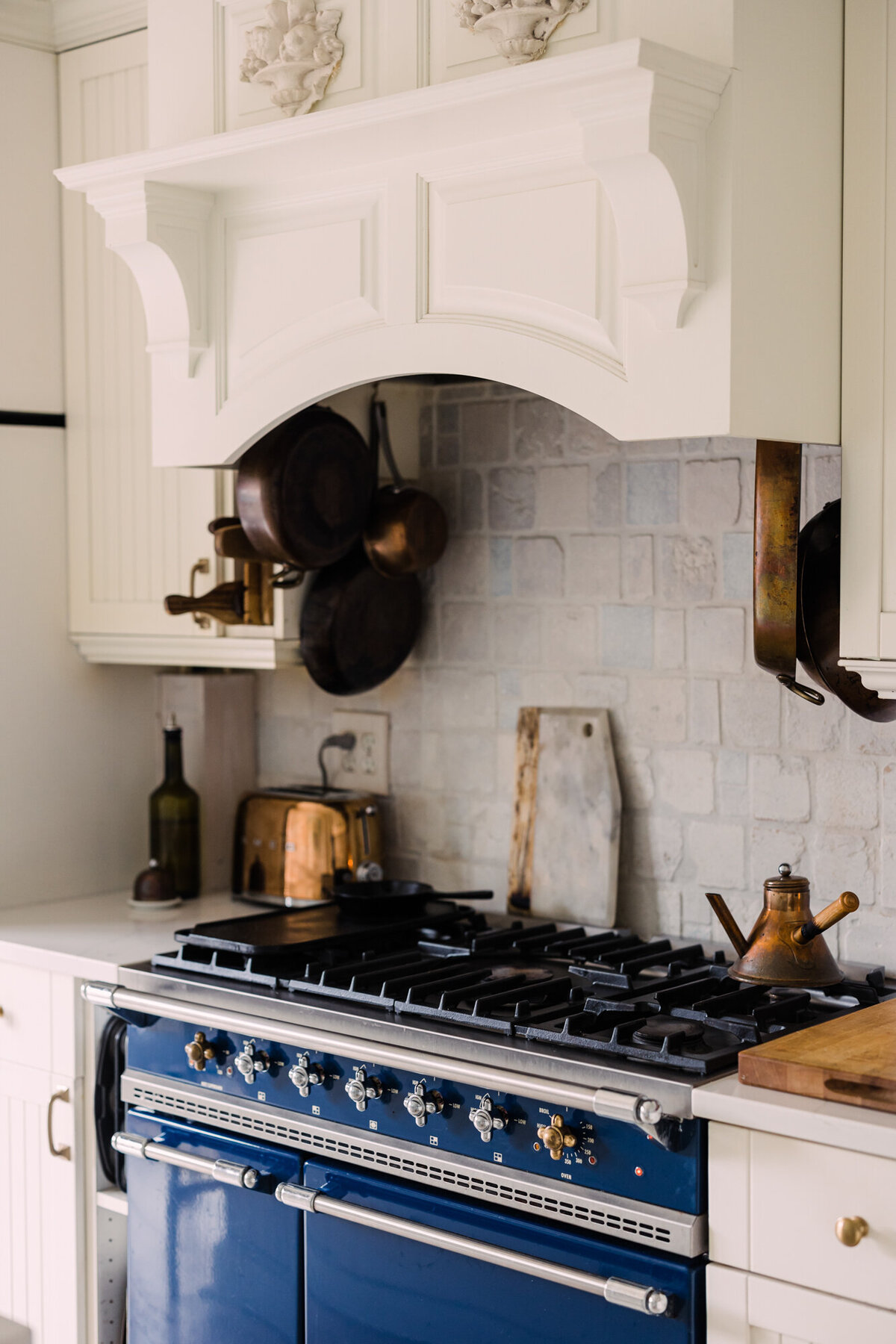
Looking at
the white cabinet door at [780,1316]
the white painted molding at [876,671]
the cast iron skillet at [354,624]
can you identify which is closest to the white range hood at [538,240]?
the white painted molding at [876,671]

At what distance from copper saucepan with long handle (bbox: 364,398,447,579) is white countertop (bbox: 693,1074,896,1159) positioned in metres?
1.31

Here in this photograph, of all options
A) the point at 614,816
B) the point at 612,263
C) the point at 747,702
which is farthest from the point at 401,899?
the point at 612,263

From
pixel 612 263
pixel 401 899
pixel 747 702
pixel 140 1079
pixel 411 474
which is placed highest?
pixel 612 263

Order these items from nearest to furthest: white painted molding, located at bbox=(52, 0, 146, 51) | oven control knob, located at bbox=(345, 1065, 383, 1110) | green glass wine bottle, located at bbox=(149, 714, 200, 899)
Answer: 1. oven control knob, located at bbox=(345, 1065, 383, 1110)
2. white painted molding, located at bbox=(52, 0, 146, 51)
3. green glass wine bottle, located at bbox=(149, 714, 200, 899)

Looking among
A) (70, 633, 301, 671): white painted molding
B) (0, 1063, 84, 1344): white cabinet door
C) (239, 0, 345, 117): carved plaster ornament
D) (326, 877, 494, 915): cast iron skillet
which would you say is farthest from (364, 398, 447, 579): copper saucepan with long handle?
(0, 1063, 84, 1344): white cabinet door

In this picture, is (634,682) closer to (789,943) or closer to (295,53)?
(789,943)

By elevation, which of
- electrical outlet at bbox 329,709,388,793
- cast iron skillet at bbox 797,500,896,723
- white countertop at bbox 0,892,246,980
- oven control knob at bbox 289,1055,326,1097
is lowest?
oven control knob at bbox 289,1055,326,1097

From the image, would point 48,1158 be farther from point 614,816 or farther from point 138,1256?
point 614,816

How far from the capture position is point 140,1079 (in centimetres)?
261

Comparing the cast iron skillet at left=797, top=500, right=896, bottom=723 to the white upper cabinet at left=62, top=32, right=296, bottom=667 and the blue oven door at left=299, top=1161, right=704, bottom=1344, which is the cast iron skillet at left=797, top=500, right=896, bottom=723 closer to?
the blue oven door at left=299, top=1161, right=704, bottom=1344

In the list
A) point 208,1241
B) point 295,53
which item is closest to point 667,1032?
point 208,1241

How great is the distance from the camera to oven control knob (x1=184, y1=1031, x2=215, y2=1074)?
2479mm

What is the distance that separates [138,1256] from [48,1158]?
0.31 metres

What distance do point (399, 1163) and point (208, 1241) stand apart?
49cm
